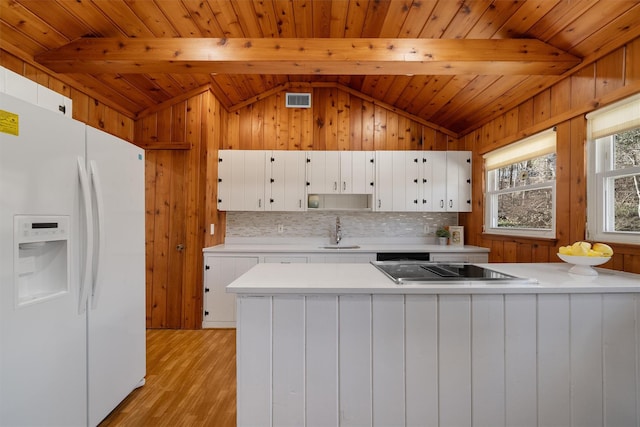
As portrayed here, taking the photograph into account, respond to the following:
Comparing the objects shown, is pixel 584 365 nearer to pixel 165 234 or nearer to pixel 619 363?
pixel 619 363

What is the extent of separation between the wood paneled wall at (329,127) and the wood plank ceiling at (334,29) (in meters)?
0.95

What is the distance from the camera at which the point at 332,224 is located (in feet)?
12.9

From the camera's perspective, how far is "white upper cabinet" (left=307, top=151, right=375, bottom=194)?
12.0 ft

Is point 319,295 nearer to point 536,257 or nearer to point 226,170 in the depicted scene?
point 536,257

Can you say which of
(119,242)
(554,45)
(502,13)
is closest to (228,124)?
(119,242)

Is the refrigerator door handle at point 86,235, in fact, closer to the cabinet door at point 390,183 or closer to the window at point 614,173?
the cabinet door at point 390,183

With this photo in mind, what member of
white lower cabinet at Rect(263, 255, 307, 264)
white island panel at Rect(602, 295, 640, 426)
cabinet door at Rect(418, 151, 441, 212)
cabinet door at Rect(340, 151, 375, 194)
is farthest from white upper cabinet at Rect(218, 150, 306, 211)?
white island panel at Rect(602, 295, 640, 426)

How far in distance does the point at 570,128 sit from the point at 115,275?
3.36 metres

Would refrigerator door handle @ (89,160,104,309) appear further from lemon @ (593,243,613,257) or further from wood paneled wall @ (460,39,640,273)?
wood paneled wall @ (460,39,640,273)

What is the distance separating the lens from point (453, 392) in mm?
1434

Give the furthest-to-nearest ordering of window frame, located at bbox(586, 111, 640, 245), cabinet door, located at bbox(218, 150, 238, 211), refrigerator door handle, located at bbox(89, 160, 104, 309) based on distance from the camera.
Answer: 1. cabinet door, located at bbox(218, 150, 238, 211)
2. window frame, located at bbox(586, 111, 640, 245)
3. refrigerator door handle, located at bbox(89, 160, 104, 309)

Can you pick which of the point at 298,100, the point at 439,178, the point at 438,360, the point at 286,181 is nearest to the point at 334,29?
the point at 298,100

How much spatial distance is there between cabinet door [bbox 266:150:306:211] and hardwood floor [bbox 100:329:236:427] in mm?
1600

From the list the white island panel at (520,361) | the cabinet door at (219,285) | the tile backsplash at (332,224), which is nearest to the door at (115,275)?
the cabinet door at (219,285)
